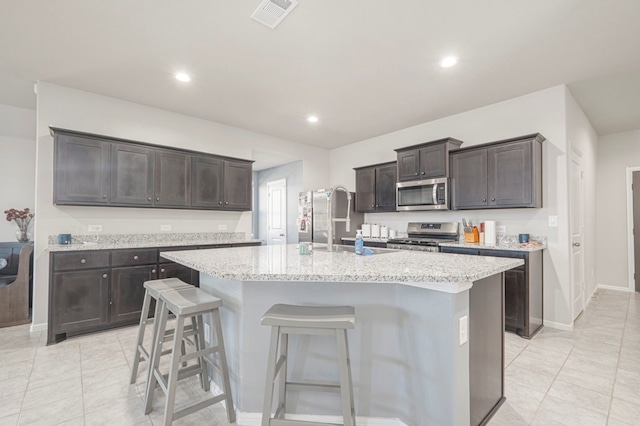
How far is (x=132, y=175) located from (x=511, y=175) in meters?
4.51

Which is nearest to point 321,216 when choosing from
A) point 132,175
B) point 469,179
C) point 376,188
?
point 376,188

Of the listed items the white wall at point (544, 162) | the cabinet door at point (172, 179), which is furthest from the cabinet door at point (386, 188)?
the cabinet door at point (172, 179)

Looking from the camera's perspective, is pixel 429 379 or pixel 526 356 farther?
pixel 526 356

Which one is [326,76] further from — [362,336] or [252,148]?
[362,336]

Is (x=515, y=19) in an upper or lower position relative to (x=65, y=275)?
upper

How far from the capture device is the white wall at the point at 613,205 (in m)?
4.91

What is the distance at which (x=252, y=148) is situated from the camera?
5039 mm

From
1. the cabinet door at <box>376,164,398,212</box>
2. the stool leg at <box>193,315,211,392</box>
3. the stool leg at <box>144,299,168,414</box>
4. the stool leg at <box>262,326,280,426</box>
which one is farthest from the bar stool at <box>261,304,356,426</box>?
the cabinet door at <box>376,164,398,212</box>

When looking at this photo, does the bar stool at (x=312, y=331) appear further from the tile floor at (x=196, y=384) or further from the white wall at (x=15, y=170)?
the white wall at (x=15, y=170)

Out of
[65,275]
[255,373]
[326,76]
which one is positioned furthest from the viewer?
[326,76]

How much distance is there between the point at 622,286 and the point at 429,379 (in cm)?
563

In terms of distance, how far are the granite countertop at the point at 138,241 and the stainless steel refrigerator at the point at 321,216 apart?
1245 mm

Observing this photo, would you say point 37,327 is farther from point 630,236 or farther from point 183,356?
point 630,236

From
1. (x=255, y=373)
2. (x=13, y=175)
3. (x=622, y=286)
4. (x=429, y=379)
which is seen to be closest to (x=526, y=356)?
(x=429, y=379)
